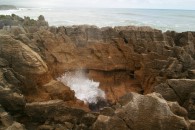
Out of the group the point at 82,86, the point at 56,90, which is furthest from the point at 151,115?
the point at 82,86

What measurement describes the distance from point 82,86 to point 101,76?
1025 mm

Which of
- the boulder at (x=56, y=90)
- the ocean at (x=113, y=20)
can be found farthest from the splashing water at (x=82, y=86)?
the ocean at (x=113, y=20)

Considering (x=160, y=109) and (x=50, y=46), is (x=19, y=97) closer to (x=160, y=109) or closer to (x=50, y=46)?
(x=50, y=46)

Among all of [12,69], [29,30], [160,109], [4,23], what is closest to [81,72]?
[29,30]

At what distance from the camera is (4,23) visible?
87.0ft

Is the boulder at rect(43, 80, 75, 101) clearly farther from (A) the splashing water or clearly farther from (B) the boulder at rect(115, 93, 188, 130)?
(B) the boulder at rect(115, 93, 188, 130)

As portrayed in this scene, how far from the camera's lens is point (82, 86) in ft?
55.4

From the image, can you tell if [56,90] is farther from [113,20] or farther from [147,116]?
[113,20]

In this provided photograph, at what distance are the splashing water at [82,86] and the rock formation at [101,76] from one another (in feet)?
0.87

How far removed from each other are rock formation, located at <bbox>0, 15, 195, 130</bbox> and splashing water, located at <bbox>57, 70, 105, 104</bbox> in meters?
0.26

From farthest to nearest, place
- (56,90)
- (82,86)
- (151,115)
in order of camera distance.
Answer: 1. (82,86)
2. (56,90)
3. (151,115)

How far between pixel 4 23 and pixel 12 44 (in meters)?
13.5

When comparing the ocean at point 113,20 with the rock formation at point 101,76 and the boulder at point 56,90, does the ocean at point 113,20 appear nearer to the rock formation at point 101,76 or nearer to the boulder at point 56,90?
the rock formation at point 101,76

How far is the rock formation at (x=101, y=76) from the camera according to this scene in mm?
9344
